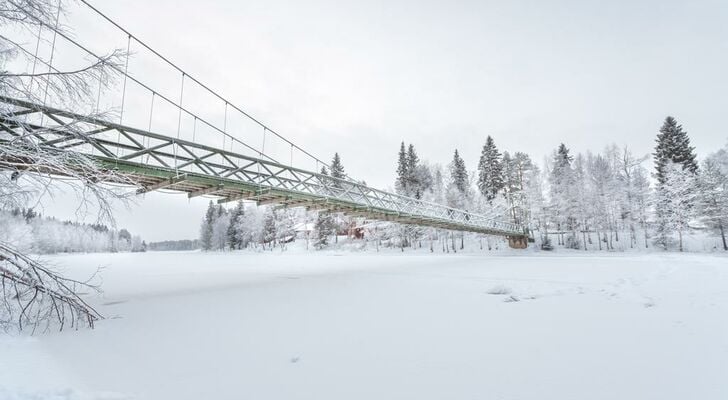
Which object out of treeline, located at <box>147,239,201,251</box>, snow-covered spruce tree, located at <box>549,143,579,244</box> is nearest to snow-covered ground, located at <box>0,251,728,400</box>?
snow-covered spruce tree, located at <box>549,143,579,244</box>

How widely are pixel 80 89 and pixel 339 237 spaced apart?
55.6 metres

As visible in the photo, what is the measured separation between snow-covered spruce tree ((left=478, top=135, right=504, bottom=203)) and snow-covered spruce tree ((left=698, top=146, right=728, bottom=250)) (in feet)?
67.7

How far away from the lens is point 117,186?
15.0ft

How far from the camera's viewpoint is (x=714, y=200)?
A: 26.8 metres

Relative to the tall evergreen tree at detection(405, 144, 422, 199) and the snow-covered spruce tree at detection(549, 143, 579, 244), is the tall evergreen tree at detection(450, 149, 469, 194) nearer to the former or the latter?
the tall evergreen tree at detection(405, 144, 422, 199)

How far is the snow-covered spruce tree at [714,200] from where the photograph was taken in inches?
1030

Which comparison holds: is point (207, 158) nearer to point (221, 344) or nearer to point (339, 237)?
point (221, 344)

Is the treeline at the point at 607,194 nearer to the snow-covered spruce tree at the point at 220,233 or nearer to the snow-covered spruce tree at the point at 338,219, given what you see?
the snow-covered spruce tree at the point at 338,219

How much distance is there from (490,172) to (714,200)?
77.8 feet

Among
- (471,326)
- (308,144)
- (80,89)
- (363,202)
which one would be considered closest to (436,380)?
(471,326)

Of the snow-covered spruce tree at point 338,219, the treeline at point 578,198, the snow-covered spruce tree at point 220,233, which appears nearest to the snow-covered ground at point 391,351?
the treeline at point 578,198

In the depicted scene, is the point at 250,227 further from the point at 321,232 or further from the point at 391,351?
the point at 391,351

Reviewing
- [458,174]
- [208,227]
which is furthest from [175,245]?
[458,174]

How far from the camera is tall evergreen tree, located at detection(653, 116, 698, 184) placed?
33.5 m
